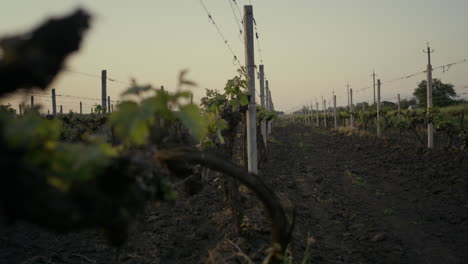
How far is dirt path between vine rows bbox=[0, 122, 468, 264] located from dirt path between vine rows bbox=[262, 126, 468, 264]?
16 millimetres

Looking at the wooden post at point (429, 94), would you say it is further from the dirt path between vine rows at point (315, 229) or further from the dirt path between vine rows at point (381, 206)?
the dirt path between vine rows at point (315, 229)

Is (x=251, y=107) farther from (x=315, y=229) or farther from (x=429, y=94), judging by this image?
(x=429, y=94)

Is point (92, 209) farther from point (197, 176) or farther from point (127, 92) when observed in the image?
point (197, 176)

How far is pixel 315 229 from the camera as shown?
611cm

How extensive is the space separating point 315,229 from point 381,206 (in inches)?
79.5

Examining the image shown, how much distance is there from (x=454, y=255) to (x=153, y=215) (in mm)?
4615

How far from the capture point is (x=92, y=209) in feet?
4.21

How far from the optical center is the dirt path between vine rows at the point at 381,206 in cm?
515

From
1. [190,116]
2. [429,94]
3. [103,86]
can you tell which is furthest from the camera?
[429,94]

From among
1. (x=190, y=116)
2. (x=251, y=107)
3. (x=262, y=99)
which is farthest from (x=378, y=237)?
(x=262, y=99)

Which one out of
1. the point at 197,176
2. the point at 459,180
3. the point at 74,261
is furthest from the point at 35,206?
the point at 459,180

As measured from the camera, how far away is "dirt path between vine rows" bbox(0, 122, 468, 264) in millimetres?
4875

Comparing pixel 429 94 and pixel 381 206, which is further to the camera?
pixel 429 94

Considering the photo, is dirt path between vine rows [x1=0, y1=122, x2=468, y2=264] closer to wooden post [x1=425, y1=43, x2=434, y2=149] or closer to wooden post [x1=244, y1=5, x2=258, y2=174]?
wooden post [x1=244, y1=5, x2=258, y2=174]
